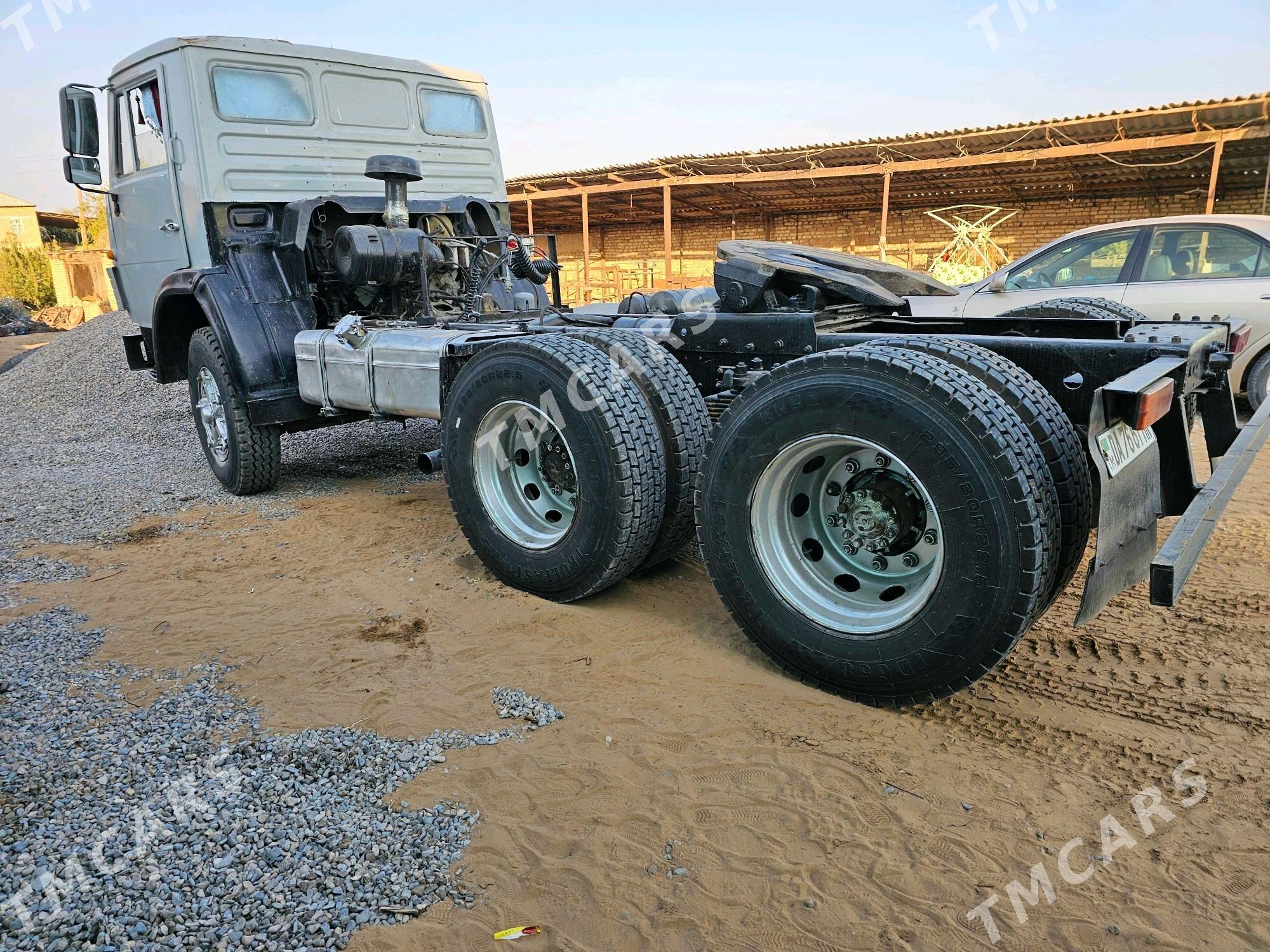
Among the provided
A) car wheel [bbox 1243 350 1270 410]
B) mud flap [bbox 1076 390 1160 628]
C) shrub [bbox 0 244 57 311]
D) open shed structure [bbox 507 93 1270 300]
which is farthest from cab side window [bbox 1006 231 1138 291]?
shrub [bbox 0 244 57 311]

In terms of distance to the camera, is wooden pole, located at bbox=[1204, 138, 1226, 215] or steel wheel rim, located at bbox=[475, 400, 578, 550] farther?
wooden pole, located at bbox=[1204, 138, 1226, 215]

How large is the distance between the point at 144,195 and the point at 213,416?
1761 mm

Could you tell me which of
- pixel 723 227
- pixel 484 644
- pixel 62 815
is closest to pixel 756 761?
pixel 484 644

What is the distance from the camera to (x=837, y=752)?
253 cm

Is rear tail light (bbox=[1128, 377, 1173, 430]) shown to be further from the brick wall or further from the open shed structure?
the brick wall

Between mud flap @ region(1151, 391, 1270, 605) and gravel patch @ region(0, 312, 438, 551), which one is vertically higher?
mud flap @ region(1151, 391, 1270, 605)

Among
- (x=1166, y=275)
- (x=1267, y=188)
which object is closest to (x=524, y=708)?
(x=1166, y=275)

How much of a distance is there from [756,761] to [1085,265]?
6060 mm

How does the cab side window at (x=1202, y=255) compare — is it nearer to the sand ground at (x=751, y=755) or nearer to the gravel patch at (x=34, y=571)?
the sand ground at (x=751, y=755)

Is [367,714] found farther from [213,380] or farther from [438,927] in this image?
[213,380]

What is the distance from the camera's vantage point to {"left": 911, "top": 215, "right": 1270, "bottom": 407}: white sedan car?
637 centimetres

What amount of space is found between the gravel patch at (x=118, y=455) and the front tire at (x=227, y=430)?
15 centimetres

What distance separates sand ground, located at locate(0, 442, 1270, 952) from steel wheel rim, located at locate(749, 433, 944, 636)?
1.11 feet

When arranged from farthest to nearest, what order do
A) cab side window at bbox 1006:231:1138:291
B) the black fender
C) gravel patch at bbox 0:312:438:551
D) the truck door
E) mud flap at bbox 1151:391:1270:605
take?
cab side window at bbox 1006:231:1138:291 → the truck door → gravel patch at bbox 0:312:438:551 → the black fender → mud flap at bbox 1151:391:1270:605
